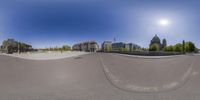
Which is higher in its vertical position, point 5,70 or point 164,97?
point 5,70

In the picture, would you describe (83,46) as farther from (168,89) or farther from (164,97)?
(168,89)

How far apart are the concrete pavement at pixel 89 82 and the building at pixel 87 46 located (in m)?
0.49

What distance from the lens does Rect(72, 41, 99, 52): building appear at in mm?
3545

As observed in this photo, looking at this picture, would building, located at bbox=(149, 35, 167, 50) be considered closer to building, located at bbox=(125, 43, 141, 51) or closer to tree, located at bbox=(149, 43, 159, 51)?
tree, located at bbox=(149, 43, 159, 51)

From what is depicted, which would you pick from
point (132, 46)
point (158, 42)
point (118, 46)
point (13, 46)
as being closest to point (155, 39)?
point (158, 42)

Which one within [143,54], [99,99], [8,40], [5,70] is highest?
[8,40]

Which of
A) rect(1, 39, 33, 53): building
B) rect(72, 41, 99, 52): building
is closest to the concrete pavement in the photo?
rect(72, 41, 99, 52): building

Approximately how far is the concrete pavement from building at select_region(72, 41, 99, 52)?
1.61 feet

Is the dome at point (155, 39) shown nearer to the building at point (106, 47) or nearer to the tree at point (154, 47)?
the tree at point (154, 47)

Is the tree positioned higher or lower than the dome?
lower

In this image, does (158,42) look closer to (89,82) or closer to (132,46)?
(132,46)

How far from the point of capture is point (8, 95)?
4.81 m

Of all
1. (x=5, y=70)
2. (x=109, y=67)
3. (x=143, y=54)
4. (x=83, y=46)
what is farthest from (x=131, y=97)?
(x=5, y=70)

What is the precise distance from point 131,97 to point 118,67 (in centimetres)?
213
